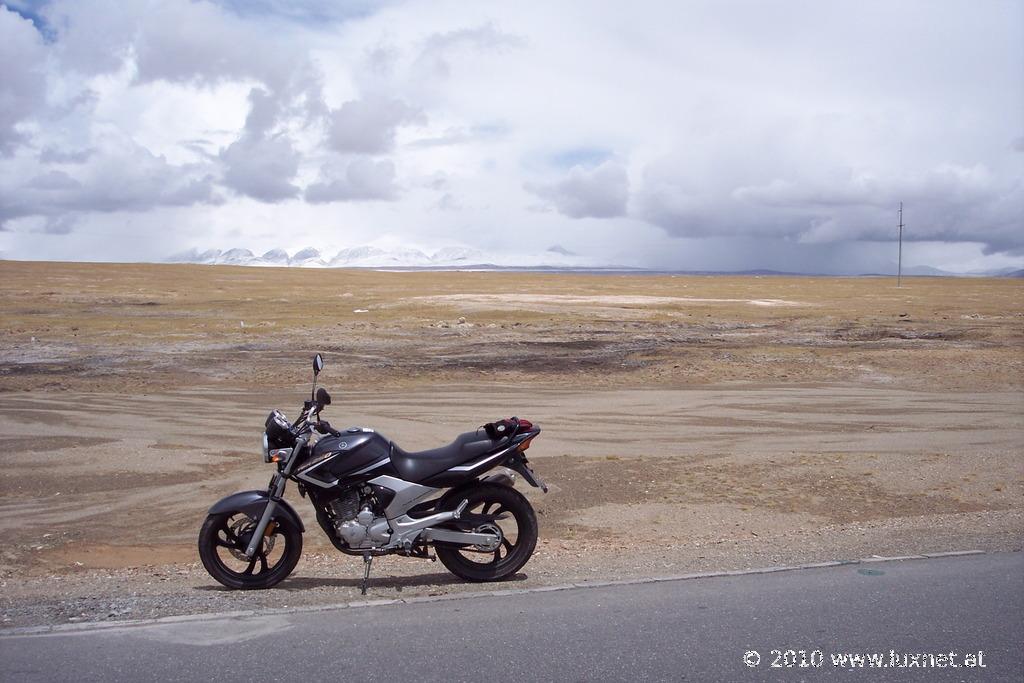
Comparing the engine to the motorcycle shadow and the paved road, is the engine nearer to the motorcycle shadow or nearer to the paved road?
the motorcycle shadow

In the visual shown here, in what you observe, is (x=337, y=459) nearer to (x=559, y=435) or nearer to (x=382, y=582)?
(x=382, y=582)

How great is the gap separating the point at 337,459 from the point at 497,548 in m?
1.39

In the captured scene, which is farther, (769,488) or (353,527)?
(769,488)

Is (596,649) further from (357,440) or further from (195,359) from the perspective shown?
(195,359)

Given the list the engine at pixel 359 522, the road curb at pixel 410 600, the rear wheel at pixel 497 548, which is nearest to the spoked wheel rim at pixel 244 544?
the engine at pixel 359 522

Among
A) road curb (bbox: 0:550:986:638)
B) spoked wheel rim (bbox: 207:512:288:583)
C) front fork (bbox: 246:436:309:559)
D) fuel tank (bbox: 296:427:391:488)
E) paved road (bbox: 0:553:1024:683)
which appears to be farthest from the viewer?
spoked wheel rim (bbox: 207:512:288:583)

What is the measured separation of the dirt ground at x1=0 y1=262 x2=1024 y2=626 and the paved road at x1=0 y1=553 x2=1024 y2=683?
63 centimetres

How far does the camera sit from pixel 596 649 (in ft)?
18.7

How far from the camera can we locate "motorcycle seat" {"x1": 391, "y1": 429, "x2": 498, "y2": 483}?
7.09 metres

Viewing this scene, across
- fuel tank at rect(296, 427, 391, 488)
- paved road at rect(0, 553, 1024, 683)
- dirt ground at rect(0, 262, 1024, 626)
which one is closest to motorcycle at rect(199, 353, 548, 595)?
fuel tank at rect(296, 427, 391, 488)

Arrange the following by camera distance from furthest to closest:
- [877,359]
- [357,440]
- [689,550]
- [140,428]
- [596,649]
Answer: [877,359] < [140,428] < [689,550] < [357,440] < [596,649]

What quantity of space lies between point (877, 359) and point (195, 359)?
19.2 m

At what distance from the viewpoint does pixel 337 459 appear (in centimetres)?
695

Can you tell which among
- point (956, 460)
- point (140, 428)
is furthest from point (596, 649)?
point (140, 428)
